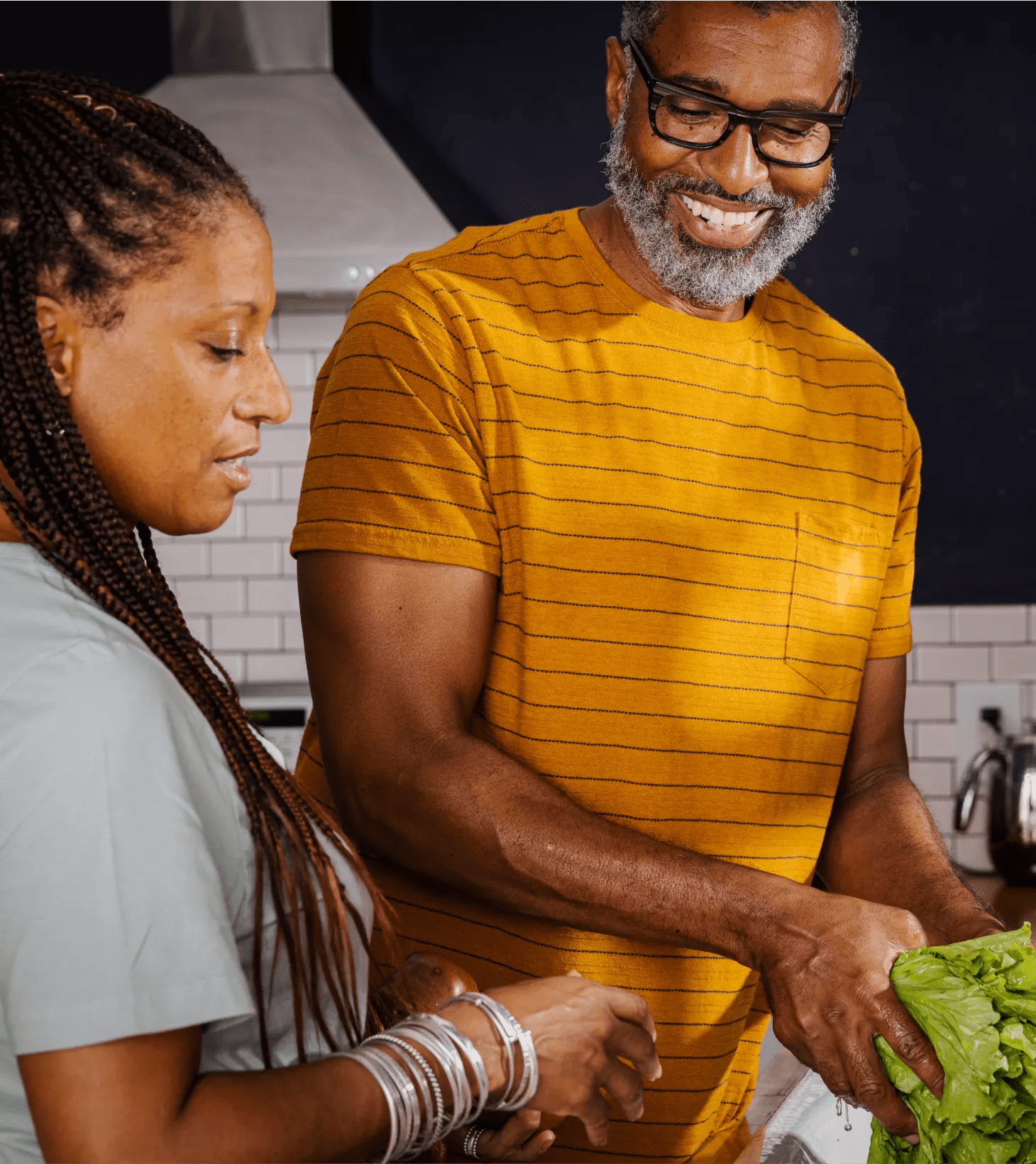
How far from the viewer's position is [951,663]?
312cm

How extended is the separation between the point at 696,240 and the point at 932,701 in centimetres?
201

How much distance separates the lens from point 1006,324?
3.16 metres

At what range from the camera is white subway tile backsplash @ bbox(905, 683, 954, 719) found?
3.12m

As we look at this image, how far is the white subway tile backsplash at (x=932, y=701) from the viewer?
10.2 feet

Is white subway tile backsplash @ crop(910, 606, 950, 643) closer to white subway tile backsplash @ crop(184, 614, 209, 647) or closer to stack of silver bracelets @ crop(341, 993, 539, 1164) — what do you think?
white subway tile backsplash @ crop(184, 614, 209, 647)

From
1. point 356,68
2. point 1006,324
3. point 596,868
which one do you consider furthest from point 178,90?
point 596,868

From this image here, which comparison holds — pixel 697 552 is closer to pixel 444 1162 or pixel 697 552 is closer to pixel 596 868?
pixel 596 868

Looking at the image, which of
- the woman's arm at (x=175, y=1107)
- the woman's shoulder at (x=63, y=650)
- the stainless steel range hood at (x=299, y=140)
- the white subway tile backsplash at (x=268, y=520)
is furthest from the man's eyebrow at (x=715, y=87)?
the white subway tile backsplash at (x=268, y=520)

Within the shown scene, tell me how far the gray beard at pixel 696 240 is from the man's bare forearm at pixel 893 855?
1.82 feet

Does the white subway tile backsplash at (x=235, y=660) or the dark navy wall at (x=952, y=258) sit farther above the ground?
the dark navy wall at (x=952, y=258)

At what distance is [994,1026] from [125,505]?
0.72m

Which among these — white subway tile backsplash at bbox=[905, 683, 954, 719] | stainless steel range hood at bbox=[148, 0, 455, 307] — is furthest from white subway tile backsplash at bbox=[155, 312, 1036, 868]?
white subway tile backsplash at bbox=[905, 683, 954, 719]

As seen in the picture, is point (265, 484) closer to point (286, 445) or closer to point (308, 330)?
point (286, 445)

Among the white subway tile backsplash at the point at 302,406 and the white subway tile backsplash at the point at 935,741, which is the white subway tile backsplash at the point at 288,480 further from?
the white subway tile backsplash at the point at 935,741
